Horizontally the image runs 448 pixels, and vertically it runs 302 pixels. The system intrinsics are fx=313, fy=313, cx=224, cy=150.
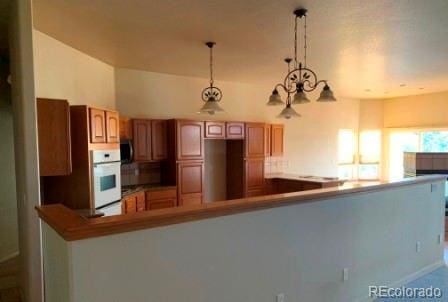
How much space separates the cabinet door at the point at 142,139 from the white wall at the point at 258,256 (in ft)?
10.5

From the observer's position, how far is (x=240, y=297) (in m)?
2.15

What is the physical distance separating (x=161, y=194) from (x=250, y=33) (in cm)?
298

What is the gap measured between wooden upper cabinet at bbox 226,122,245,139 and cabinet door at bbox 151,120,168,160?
1282 millimetres

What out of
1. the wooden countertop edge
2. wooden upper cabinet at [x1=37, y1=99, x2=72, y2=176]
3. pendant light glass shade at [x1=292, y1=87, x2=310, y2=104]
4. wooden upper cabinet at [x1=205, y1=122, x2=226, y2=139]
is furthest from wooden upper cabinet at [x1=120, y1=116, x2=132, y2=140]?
the wooden countertop edge

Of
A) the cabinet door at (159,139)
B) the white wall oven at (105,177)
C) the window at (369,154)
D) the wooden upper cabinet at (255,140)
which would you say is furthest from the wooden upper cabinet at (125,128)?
the window at (369,154)

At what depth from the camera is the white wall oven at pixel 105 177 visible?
3.76 meters

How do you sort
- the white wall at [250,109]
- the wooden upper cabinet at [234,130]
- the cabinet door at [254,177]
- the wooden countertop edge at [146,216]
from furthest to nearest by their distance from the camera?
the cabinet door at [254,177]
the wooden upper cabinet at [234,130]
the white wall at [250,109]
the wooden countertop edge at [146,216]

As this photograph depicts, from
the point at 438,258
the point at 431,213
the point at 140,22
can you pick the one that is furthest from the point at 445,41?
the point at 140,22

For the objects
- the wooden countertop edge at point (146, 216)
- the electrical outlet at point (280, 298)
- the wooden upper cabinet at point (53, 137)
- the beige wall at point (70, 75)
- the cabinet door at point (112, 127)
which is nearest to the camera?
the wooden countertop edge at point (146, 216)

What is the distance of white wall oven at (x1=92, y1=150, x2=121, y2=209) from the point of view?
376 cm

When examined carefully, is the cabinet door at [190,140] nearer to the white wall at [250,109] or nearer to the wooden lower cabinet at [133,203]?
the white wall at [250,109]

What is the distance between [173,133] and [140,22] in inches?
94.0

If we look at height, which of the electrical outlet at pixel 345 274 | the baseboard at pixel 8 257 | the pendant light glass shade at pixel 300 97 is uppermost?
the pendant light glass shade at pixel 300 97

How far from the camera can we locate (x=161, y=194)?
525 centimetres
